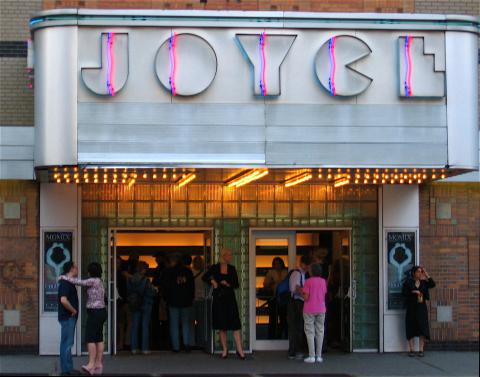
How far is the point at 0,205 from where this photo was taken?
16094 mm

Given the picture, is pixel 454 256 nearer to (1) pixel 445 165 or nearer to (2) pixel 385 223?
(2) pixel 385 223

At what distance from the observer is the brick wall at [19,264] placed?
15953 millimetres

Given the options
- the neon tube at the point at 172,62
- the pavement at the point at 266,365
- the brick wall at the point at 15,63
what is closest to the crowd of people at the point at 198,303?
the pavement at the point at 266,365

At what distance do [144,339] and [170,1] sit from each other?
596 cm

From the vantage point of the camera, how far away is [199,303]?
1719 centimetres

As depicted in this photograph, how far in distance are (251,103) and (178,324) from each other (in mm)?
4752

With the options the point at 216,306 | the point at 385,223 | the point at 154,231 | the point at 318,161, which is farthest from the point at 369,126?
the point at 154,231

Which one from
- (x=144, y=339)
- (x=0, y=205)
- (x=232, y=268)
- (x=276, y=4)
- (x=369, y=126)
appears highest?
(x=276, y=4)

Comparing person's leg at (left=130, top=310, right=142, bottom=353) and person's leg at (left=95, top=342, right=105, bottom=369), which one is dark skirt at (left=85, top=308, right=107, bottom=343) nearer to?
person's leg at (left=95, top=342, right=105, bottom=369)

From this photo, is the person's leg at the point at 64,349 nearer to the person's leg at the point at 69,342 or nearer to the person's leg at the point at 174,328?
the person's leg at the point at 69,342

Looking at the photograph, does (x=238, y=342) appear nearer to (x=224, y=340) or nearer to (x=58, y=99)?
(x=224, y=340)

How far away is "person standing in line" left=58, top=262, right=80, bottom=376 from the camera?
13883mm

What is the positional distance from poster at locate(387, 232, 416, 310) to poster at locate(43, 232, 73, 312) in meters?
5.67

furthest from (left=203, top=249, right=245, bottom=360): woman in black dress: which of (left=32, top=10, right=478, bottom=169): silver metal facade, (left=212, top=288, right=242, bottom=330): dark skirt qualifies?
(left=32, top=10, right=478, bottom=169): silver metal facade
